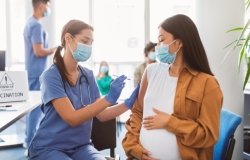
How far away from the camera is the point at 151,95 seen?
1.61m

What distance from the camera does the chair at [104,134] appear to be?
218 centimetres

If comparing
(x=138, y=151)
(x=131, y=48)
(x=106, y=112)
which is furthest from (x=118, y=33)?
(x=138, y=151)

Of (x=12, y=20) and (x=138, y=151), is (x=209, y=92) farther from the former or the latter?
(x=12, y=20)

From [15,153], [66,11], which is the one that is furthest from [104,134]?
[66,11]

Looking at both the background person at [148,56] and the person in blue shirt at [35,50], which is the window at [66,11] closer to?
the person in blue shirt at [35,50]

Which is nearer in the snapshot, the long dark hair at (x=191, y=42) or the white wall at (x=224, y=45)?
the long dark hair at (x=191, y=42)

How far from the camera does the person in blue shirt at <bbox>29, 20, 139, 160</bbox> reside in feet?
5.40

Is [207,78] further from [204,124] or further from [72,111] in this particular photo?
[72,111]

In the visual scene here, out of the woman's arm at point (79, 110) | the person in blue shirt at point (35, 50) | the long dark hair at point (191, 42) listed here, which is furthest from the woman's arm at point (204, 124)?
the person in blue shirt at point (35, 50)

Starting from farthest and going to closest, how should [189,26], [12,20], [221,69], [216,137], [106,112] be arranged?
[12,20] → [221,69] → [106,112] → [189,26] → [216,137]

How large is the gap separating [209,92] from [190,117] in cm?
16

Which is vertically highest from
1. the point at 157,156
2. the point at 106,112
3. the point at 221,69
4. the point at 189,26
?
the point at 189,26

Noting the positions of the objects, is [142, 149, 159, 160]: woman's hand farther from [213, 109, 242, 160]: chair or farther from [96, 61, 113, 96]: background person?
[96, 61, 113, 96]: background person

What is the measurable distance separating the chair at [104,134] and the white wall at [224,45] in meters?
1.04
